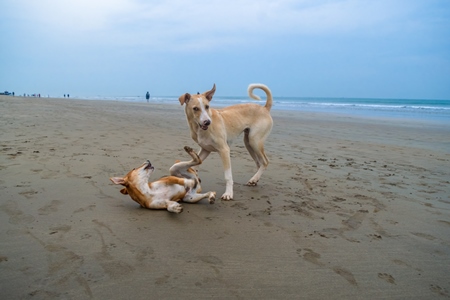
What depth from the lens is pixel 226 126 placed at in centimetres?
537

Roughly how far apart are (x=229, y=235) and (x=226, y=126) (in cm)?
230

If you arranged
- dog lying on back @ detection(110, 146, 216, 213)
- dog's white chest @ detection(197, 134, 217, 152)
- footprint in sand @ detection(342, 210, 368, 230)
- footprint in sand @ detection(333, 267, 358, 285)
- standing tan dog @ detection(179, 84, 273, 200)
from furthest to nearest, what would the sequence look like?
1. dog's white chest @ detection(197, 134, 217, 152)
2. standing tan dog @ detection(179, 84, 273, 200)
3. dog lying on back @ detection(110, 146, 216, 213)
4. footprint in sand @ detection(342, 210, 368, 230)
5. footprint in sand @ detection(333, 267, 358, 285)

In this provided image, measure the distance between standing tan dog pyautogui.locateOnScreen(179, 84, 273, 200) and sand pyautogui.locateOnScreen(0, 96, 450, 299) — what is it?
0.44 m

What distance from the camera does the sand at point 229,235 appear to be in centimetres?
250

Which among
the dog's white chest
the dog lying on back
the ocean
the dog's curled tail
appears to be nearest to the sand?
the dog lying on back

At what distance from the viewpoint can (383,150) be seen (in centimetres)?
899

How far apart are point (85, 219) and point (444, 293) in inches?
130

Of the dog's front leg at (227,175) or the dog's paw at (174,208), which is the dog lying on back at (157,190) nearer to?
the dog's paw at (174,208)

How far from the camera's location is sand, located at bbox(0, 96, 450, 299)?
2.50 meters

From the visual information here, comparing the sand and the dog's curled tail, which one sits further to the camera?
the dog's curled tail

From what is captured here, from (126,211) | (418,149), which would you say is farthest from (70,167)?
(418,149)

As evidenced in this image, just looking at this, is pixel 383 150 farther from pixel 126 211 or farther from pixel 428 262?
pixel 126 211

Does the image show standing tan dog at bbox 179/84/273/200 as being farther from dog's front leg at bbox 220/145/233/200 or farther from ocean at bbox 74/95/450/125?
ocean at bbox 74/95/450/125

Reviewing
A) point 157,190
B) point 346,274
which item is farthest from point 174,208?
point 346,274
